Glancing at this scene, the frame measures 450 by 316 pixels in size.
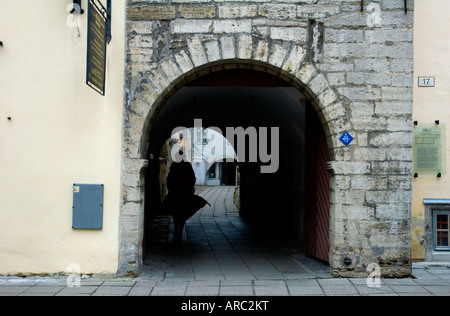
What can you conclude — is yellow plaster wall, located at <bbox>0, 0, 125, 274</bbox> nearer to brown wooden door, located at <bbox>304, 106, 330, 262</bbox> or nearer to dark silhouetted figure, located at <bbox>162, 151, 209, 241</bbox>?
brown wooden door, located at <bbox>304, 106, 330, 262</bbox>

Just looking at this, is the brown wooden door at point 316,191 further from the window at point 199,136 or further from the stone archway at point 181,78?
the window at point 199,136

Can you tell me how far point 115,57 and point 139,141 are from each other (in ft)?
3.39

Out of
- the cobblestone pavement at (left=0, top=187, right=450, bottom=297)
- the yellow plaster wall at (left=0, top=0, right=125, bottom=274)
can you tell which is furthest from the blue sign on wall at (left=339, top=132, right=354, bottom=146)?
the yellow plaster wall at (left=0, top=0, right=125, bottom=274)

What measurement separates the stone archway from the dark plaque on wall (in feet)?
1.85

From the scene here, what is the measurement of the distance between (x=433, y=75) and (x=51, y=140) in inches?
199

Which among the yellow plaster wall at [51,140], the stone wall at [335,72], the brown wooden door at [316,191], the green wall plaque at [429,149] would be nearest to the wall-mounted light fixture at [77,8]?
the yellow plaster wall at [51,140]

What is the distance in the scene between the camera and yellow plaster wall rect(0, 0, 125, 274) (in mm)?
A: 5176

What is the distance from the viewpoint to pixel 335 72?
5.36 metres

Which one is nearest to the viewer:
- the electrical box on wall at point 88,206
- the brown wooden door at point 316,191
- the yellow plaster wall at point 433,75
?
the electrical box on wall at point 88,206

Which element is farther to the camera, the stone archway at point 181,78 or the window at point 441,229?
the window at point 441,229

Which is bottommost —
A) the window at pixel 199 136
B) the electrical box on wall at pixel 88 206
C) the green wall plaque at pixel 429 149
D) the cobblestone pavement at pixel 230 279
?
the cobblestone pavement at pixel 230 279

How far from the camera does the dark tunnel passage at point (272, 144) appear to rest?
614 centimetres

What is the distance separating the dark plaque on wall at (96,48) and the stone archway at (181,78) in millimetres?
563

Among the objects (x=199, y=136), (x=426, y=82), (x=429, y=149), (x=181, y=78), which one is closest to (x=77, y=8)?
(x=181, y=78)
